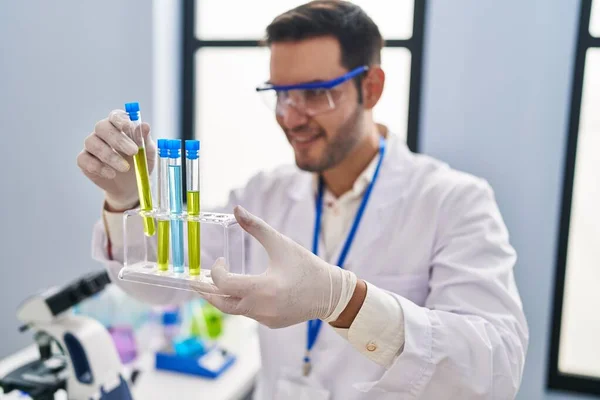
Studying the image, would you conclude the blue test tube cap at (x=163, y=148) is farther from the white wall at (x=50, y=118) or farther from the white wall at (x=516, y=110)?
the white wall at (x=516, y=110)

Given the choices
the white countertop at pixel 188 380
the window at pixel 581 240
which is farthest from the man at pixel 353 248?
the window at pixel 581 240

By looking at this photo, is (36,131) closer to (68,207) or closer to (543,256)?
(68,207)

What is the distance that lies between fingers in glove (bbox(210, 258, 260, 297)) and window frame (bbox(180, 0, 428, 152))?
124 cm

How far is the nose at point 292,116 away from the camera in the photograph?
133 centimetres

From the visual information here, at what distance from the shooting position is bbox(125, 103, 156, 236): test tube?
40.4 inches

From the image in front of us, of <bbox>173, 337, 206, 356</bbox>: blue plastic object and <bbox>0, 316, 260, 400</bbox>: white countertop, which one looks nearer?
<bbox>0, 316, 260, 400</bbox>: white countertop

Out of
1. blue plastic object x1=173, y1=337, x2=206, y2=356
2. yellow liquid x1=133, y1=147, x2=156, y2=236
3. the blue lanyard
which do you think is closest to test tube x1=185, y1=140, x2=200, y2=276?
yellow liquid x1=133, y1=147, x2=156, y2=236

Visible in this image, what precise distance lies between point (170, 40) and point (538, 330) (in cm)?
194

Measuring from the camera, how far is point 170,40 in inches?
92.4

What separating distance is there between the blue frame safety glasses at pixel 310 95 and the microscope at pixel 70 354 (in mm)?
700

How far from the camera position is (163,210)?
1.01 m

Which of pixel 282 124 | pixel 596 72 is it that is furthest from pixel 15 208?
pixel 596 72

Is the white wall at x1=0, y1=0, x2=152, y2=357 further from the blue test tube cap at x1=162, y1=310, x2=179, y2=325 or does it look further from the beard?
the beard

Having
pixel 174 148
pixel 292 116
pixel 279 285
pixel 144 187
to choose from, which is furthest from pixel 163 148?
pixel 292 116
